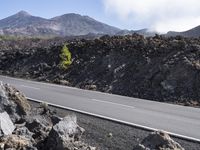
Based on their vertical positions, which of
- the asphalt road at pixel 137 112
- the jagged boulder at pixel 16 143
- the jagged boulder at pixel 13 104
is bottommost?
the asphalt road at pixel 137 112

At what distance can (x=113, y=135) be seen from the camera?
12.3m

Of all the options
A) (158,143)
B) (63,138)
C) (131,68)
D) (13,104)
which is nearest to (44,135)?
(63,138)

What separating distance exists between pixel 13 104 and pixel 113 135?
3.38 metres

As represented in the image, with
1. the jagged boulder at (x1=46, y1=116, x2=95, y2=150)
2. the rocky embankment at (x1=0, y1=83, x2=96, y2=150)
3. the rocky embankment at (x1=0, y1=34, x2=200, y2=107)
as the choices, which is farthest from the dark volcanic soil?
the rocky embankment at (x1=0, y1=34, x2=200, y2=107)

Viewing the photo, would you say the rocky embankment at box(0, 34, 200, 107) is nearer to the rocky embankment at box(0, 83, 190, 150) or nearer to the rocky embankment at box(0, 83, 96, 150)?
the rocky embankment at box(0, 83, 96, 150)

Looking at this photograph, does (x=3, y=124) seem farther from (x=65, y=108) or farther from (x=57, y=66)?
(x=57, y=66)

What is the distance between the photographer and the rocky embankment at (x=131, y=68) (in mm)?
23719

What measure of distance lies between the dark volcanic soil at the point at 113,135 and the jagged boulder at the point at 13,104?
1895 mm

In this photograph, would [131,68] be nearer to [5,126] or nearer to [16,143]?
[5,126]

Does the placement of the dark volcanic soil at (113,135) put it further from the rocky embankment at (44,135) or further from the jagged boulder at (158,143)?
the jagged boulder at (158,143)

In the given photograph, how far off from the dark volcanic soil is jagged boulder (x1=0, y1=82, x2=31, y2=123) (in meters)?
1.90

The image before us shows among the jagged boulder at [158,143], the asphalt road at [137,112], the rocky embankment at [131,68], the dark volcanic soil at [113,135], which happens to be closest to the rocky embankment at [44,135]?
the jagged boulder at [158,143]

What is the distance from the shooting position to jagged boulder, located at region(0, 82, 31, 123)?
13195 mm

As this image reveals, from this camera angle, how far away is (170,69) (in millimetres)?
25312
